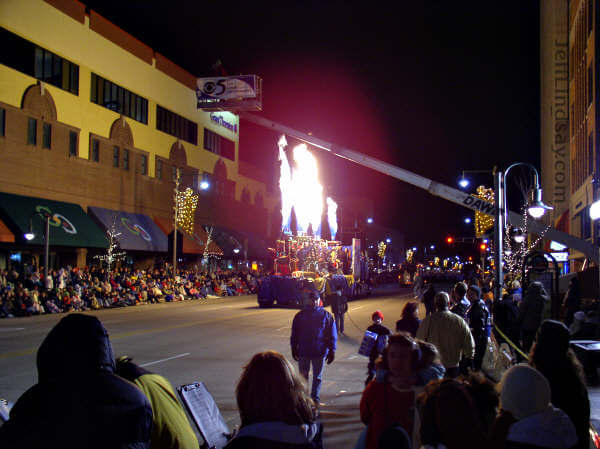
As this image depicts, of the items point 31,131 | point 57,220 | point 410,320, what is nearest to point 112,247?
point 57,220

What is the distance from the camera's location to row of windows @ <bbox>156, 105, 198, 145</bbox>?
1679 inches

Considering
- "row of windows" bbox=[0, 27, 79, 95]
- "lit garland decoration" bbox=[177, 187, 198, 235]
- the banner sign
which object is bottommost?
"lit garland decoration" bbox=[177, 187, 198, 235]

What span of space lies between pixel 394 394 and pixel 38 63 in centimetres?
3137

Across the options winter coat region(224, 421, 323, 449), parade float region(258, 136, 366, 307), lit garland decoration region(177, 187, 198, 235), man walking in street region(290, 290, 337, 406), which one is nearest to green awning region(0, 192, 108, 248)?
lit garland decoration region(177, 187, 198, 235)

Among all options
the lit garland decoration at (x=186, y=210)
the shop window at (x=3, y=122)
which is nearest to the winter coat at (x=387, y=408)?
the shop window at (x=3, y=122)

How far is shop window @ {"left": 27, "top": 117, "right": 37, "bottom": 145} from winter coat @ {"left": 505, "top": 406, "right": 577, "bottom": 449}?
99.8 ft

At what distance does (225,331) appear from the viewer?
58.0ft

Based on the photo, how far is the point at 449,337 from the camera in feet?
23.3

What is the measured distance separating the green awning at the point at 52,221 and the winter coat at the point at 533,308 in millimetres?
21833

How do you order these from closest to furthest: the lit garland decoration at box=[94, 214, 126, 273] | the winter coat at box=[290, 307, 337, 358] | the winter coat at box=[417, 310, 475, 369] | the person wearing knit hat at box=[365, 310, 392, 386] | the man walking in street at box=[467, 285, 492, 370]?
1. the winter coat at box=[417, 310, 475, 369]
2. the person wearing knit hat at box=[365, 310, 392, 386]
3. the winter coat at box=[290, 307, 337, 358]
4. the man walking in street at box=[467, 285, 492, 370]
5. the lit garland decoration at box=[94, 214, 126, 273]

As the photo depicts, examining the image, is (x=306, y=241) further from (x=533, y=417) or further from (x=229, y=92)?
(x=533, y=417)

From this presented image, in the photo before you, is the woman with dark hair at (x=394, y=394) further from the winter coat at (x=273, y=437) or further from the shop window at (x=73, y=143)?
the shop window at (x=73, y=143)

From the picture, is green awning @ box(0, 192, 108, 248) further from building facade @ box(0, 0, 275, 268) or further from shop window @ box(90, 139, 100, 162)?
shop window @ box(90, 139, 100, 162)

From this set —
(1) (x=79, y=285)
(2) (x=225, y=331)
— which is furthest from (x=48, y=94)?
(2) (x=225, y=331)
